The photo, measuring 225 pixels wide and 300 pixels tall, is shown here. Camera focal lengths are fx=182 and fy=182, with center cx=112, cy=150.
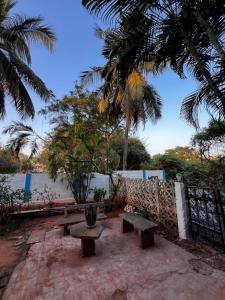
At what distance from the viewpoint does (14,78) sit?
6.71 metres

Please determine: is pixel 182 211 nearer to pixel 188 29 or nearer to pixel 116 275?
pixel 116 275

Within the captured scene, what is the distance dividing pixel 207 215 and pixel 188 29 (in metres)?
3.86

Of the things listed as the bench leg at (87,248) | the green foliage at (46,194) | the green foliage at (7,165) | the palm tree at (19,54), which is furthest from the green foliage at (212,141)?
the green foliage at (7,165)

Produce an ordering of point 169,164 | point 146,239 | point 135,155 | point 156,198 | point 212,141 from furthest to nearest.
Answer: point 135,155 < point 169,164 < point 212,141 < point 156,198 < point 146,239

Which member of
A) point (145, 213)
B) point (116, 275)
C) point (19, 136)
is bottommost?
point (116, 275)

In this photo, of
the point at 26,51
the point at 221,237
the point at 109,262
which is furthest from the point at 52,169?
the point at 221,237

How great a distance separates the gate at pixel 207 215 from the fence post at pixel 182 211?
89mm

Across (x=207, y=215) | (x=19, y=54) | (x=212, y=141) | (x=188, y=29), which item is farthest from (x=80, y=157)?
(x=188, y=29)

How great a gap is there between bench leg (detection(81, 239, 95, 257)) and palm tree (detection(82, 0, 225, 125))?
3.58 metres

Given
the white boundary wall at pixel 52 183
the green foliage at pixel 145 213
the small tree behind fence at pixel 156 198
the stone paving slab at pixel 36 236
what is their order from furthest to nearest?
the white boundary wall at pixel 52 183 → the green foliage at pixel 145 213 → the small tree behind fence at pixel 156 198 → the stone paving slab at pixel 36 236

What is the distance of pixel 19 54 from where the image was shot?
8055 millimetres

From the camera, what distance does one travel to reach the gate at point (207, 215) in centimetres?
336

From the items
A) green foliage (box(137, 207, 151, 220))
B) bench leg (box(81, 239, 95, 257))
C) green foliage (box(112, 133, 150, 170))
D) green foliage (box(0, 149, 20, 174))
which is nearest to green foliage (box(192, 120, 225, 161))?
green foliage (box(137, 207, 151, 220))

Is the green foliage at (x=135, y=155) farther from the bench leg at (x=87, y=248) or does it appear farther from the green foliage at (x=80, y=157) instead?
the bench leg at (x=87, y=248)
